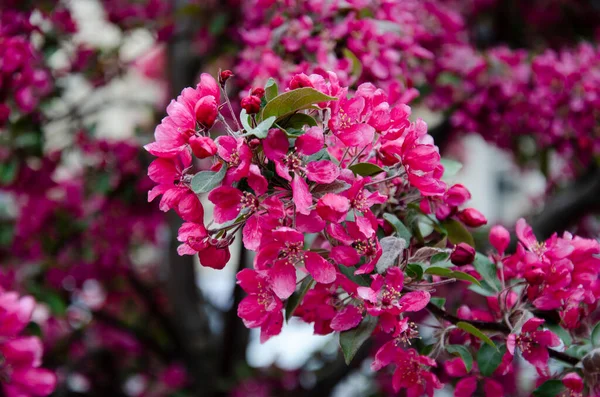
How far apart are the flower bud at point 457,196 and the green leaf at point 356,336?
0.81ft

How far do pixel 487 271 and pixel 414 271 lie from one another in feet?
0.64

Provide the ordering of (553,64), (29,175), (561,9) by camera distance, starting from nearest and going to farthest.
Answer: (553,64)
(29,175)
(561,9)

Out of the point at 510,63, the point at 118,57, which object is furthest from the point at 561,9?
the point at 118,57

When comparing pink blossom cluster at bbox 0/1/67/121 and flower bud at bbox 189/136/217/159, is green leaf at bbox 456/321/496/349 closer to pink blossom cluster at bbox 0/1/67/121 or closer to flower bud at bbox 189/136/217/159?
flower bud at bbox 189/136/217/159

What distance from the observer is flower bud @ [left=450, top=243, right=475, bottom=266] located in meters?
0.95

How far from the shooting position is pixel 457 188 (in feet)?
3.44

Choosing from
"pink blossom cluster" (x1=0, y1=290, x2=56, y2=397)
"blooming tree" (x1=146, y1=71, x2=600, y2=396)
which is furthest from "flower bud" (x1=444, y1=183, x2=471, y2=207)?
"pink blossom cluster" (x1=0, y1=290, x2=56, y2=397)

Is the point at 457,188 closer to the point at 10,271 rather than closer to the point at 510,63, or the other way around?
the point at 510,63

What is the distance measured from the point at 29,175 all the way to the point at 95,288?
1231 mm

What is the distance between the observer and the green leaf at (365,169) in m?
0.91

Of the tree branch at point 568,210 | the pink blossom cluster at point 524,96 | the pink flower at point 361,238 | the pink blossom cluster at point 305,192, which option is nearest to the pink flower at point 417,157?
the pink blossom cluster at point 305,192

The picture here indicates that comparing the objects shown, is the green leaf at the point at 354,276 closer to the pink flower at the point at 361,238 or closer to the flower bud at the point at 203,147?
the pink flower at the point at 361,238

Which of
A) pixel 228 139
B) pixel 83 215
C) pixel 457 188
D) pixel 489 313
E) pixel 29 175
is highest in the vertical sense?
pixel 228 139

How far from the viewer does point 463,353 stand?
957mm
